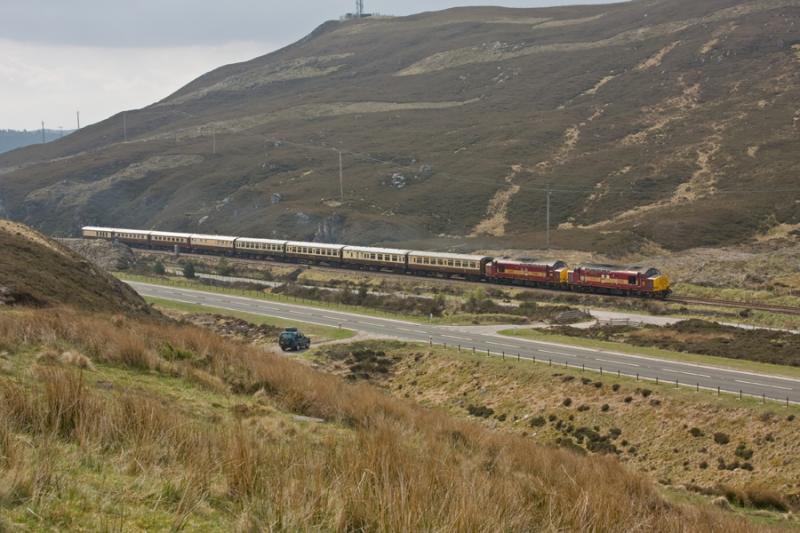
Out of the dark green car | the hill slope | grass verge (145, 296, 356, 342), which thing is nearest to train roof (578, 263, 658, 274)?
the hill slope

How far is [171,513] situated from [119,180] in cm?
15541

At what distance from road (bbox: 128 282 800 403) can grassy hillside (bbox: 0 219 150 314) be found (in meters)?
17.5

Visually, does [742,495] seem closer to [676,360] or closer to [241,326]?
[676,360]

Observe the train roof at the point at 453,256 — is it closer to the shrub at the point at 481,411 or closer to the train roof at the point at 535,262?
the train roof at the point at 535,262

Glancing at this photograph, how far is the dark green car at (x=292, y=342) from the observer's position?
4581 centimetres

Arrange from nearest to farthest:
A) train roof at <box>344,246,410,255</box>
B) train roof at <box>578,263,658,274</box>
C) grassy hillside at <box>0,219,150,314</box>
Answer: grassy hillside at <box>0,219,150,314</box>, train roof at <box>578,263,658,274</box>, train roof at <box>344,246,410,255</box>

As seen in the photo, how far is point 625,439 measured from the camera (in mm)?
29688

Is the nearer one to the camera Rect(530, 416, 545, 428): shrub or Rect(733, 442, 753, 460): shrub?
Rect(733, 442, 753, 460): shrub

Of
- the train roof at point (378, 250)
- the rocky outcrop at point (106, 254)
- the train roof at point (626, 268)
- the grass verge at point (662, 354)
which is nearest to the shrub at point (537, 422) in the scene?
the grass verge at point (662, 354)

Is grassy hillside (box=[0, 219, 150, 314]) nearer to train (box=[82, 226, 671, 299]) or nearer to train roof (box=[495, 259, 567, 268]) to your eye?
train (box=[82, 226, 671, 299])

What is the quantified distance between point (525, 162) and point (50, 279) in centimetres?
10630

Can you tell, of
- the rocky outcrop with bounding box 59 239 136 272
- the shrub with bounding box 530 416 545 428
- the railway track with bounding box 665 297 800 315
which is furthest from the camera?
the rocky outcrop with bounding box 59 239 136 272

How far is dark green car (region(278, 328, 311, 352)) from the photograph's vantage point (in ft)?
150

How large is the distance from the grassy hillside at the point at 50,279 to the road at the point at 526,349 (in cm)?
1746
